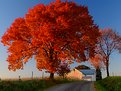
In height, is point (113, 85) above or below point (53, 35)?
below

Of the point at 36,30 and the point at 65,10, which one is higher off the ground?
the point at 65,10

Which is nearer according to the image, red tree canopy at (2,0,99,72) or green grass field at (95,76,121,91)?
green grass field at (95,76,121,91)

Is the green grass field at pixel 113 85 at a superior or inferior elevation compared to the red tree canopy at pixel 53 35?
inferior

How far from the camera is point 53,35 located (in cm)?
5122

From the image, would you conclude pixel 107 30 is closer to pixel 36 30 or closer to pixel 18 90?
pixel 36 30

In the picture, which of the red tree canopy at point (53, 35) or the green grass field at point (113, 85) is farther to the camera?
the red tree canopy at point (53, 35)

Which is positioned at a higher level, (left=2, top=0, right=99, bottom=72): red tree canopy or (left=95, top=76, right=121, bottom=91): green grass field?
(left=2, top=0, right=99, bottom=72): red tree canopy

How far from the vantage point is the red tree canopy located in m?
52.2

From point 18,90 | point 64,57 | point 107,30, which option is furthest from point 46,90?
point 107,30

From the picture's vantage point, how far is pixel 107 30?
88250 millimetres

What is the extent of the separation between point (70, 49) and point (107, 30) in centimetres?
3564

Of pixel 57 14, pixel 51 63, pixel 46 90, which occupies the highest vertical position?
pixel 57 14

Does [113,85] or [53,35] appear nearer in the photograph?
[113,85]

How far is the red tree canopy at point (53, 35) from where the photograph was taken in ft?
171
